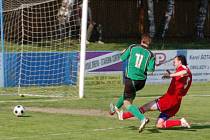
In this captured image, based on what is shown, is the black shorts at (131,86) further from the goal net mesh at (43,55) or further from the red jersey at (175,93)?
the goal net mesh at (43,55)

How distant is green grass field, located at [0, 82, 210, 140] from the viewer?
42.4ft

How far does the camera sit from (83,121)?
1514 centimetres

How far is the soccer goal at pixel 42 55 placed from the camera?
83.0 ft

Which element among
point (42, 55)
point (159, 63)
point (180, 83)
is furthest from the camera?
point (42, 55)

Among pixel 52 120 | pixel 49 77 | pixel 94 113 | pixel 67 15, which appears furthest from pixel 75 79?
pixel 52 120

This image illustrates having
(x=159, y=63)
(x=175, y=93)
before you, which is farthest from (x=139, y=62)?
(x=159, y=63)

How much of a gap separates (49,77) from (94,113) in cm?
916

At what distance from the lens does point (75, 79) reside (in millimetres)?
26500

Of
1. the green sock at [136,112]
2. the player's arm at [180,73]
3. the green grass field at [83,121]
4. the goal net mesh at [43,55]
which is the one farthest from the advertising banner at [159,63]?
the green sock at [136,112]

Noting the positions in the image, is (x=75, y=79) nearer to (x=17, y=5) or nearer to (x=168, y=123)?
(x=17, y=5)

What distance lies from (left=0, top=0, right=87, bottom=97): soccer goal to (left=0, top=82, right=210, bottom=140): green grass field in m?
2.94

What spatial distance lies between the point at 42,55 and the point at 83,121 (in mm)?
11417

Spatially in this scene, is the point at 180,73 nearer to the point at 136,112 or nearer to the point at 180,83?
the point at 180,83

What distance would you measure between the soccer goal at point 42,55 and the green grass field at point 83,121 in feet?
9.66
